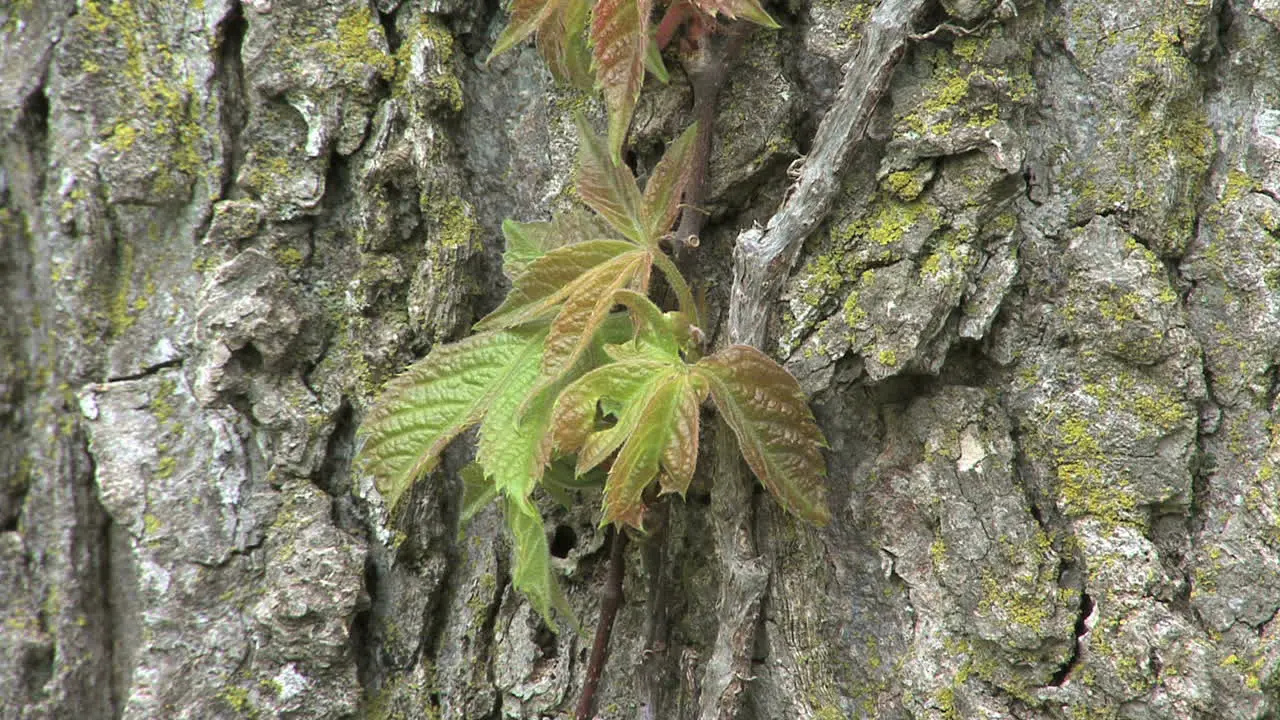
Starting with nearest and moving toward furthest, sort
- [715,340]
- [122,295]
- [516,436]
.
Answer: [516,436] → [715,340] → [122,295]

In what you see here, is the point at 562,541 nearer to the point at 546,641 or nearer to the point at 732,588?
the point at 546,641

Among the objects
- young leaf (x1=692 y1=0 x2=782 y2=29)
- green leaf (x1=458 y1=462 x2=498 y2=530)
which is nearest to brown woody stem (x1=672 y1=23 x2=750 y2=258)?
young leaf (x1=692 y1=0 x2=782 y2=29)

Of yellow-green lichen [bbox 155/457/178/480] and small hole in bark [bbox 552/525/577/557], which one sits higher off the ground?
yellow-green lichen [bbox 155/457/178/480]

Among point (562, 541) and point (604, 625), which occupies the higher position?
point (562, 541)

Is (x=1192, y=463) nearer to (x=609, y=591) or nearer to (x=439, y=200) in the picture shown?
(x=609, y=591)

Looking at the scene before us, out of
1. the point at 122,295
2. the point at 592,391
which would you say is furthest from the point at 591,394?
the point at 122,295

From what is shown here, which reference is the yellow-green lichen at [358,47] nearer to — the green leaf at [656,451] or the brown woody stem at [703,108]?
the brown woody stem at [703,108]

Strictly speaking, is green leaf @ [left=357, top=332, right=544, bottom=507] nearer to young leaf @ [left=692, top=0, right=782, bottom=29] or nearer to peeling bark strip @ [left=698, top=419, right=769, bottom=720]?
peeling bark strip @ [left=698, top=419, right=769, bottom=720]
